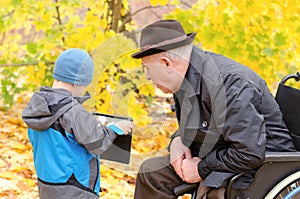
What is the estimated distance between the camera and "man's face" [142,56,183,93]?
2152 mm

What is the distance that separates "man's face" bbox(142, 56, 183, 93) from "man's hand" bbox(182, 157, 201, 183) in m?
0.35

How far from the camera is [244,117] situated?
6.50ft

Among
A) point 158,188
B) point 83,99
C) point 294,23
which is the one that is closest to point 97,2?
point 294,23

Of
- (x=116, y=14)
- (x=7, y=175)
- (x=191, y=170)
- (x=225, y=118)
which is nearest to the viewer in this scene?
(x=225, y=118)

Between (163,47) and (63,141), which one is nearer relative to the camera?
(163,47)

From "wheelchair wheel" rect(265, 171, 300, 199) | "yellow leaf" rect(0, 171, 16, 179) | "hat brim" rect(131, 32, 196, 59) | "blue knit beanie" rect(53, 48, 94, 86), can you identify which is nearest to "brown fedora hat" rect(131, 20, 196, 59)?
"hat brim" rect(131, 32, 196, 59)

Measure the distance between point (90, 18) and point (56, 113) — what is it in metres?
1.90

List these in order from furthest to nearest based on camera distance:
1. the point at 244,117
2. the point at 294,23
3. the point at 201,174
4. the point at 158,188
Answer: the point at 294,23 → the point at 158,188 → the point at 201,174 → the point at 244,117

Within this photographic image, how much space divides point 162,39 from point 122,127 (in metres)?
0.51

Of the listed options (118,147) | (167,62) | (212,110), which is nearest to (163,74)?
(167,62)

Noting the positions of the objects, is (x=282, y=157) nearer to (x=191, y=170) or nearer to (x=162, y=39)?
(x=191, y=170)

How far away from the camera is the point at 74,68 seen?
90.4 inches

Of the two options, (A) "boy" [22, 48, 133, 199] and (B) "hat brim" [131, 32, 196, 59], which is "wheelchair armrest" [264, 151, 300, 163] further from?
(A) "boy" [22, 48, 133, 199]

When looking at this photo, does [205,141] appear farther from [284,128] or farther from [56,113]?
[56,113]
